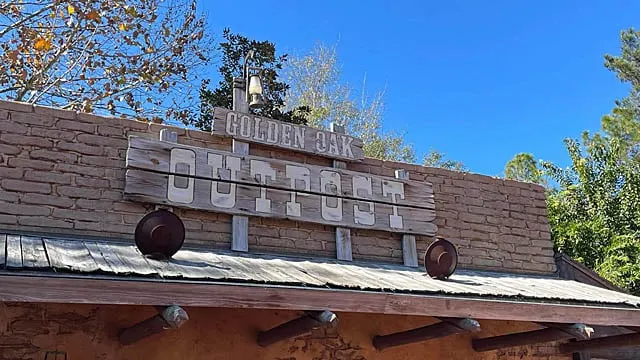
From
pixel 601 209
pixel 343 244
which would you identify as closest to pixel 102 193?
pixel 343 244

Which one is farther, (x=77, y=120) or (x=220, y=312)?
(x=77, y=120)

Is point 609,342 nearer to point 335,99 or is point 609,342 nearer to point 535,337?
point 535,337

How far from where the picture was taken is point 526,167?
2341 centimetres

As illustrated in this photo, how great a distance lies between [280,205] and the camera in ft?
18.3

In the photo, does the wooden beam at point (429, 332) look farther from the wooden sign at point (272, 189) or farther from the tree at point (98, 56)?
the tree at point (98, 56)

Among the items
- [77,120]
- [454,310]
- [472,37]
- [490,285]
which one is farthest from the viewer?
[472,37]

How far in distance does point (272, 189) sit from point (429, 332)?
1.97 m

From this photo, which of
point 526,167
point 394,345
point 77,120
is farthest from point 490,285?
point 526,167

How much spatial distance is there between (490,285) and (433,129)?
16.9 meters

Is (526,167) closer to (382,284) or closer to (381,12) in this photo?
(381,12)

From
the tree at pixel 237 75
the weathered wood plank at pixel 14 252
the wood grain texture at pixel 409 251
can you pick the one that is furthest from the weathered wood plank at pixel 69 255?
the tree at pixel 237 75

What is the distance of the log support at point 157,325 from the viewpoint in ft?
10.8

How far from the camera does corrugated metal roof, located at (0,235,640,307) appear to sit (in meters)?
3.48

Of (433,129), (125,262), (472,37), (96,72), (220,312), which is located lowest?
(220,312)
